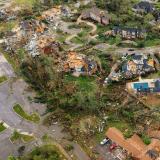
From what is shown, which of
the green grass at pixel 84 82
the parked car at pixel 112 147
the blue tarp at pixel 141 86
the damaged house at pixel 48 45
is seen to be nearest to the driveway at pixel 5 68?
the damaged house at pixel 48 45

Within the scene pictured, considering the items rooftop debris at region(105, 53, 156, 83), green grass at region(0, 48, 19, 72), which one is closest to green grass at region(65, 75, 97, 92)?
rooftop debris at region(105, 53, 156, 83)

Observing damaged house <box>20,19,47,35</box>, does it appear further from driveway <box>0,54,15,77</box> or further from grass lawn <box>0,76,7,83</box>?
grass lawn <box>0,76,7,83</box>

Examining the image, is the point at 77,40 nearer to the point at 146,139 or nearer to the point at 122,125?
the point at 122,125

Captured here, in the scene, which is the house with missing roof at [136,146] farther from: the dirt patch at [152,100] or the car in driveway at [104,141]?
the dirt patch at [152,100]

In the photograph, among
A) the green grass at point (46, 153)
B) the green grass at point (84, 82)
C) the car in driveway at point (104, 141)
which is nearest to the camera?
the green grass at point (46, 153)

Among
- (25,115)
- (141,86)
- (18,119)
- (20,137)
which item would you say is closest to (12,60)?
(25,115)
